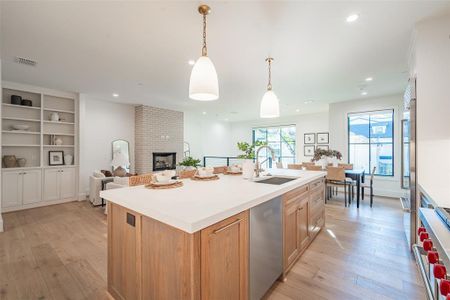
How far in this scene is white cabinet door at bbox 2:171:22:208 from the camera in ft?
13.3

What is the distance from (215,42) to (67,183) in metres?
4.91

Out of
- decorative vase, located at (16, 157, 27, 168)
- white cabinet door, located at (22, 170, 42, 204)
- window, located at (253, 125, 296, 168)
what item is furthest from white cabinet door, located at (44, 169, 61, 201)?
window, located at (253, 125, 296, 168)

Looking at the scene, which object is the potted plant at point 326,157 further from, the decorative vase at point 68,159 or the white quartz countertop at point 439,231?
the decorative vase at point 68,159

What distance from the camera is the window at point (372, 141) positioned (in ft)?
17.7

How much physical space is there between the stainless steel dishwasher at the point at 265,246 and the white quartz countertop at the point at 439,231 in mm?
910

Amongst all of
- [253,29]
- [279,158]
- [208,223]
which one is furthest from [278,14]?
[279,158]

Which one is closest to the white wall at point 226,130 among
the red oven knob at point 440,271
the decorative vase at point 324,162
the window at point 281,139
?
the window at point 281,139

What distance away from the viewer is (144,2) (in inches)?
74.7

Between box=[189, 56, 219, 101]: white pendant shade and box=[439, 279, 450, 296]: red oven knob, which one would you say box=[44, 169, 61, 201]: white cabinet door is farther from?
box=[439, 279, 450, 296]: red oven knob

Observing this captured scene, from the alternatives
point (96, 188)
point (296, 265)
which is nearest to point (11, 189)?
point (96, 188)

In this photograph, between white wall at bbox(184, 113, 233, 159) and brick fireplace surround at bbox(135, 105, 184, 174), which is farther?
white wall at bbox(184, 113, 233, 159)

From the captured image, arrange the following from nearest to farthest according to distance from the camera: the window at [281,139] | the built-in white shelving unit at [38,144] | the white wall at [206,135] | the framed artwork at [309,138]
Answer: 1. the built-in white shelving unit at [38,144]
2. the framed artwork at [309,138]
3. the white wall at [206,135]
4. the window at [281,139]

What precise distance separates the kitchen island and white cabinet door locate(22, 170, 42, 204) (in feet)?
13.8

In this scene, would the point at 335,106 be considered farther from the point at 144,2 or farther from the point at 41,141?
the point at 41,141
